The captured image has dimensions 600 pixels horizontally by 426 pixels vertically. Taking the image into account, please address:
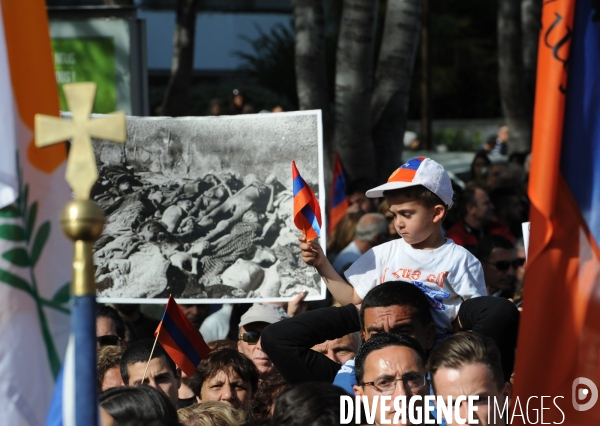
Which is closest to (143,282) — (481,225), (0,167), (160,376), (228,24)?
(160,376)

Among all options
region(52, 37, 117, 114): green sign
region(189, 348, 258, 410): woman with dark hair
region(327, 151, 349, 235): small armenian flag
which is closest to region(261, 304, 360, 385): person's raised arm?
region(189, 348, 258, 410): woman with dark hair

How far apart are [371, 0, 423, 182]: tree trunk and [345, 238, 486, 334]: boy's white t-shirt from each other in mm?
4708

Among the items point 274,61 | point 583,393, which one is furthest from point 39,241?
point 274,61

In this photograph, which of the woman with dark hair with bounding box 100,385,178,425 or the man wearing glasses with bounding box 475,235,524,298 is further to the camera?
the man wearing glasses with bounding box 475,235,524,298

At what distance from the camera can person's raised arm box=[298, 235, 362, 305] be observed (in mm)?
4309

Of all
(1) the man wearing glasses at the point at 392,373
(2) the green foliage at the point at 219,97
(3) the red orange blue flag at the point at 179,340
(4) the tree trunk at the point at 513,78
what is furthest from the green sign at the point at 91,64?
(2) the green foliage at the point at 219,97

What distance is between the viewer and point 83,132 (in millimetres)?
2520

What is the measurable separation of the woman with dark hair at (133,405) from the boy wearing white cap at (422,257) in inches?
48.3

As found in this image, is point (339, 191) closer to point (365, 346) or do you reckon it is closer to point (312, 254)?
point (312, 254)

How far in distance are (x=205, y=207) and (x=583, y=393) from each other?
295 cm

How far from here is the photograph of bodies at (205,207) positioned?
5.48m

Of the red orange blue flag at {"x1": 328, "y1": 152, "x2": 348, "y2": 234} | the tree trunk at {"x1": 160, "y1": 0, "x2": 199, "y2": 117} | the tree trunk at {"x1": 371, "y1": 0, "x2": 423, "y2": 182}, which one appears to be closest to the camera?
the red orange blue flag at {"x1": 328, "y1": 152, "x2": 348, "y2": 234}

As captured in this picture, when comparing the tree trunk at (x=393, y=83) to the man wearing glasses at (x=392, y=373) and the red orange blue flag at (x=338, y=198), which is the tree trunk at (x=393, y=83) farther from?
the man wearing glasses at (x=392, y=373)

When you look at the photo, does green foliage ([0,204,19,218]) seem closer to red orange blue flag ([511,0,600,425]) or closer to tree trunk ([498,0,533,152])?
red orange blue flag ([511,0,600,425])
